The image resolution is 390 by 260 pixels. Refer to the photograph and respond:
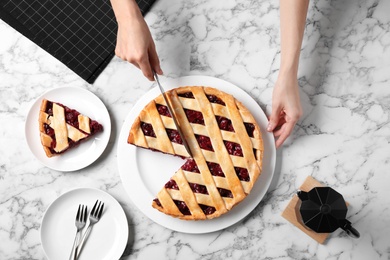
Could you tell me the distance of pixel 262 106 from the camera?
204cm

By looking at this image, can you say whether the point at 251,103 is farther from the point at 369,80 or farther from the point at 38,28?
the point at 38,28

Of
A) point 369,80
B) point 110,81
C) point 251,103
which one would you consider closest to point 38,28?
point 110,81

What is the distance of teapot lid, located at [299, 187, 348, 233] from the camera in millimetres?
1812

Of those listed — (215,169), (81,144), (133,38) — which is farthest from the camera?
(81,144)

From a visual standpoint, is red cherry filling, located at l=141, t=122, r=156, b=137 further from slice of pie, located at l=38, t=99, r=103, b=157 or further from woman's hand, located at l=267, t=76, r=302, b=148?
woman's hand, located at l=267, t=76, r=302, b=148

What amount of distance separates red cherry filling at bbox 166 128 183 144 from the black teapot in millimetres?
499

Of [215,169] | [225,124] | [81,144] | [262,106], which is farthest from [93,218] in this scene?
[262,106]

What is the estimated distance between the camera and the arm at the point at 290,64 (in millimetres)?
1842

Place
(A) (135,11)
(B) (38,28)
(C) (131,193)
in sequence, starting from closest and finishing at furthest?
1. (A) (135,11)
2. (C) (131,193)
3. (B) (38,28)

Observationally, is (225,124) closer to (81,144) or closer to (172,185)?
(172,185)

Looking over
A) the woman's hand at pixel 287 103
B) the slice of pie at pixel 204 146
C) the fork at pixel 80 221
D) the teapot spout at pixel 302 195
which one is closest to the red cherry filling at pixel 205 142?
the slice of pie at pixel 204 146

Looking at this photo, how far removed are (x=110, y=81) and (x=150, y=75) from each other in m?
0.27

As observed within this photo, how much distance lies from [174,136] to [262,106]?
1.23ft

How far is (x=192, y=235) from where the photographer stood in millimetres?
1980
